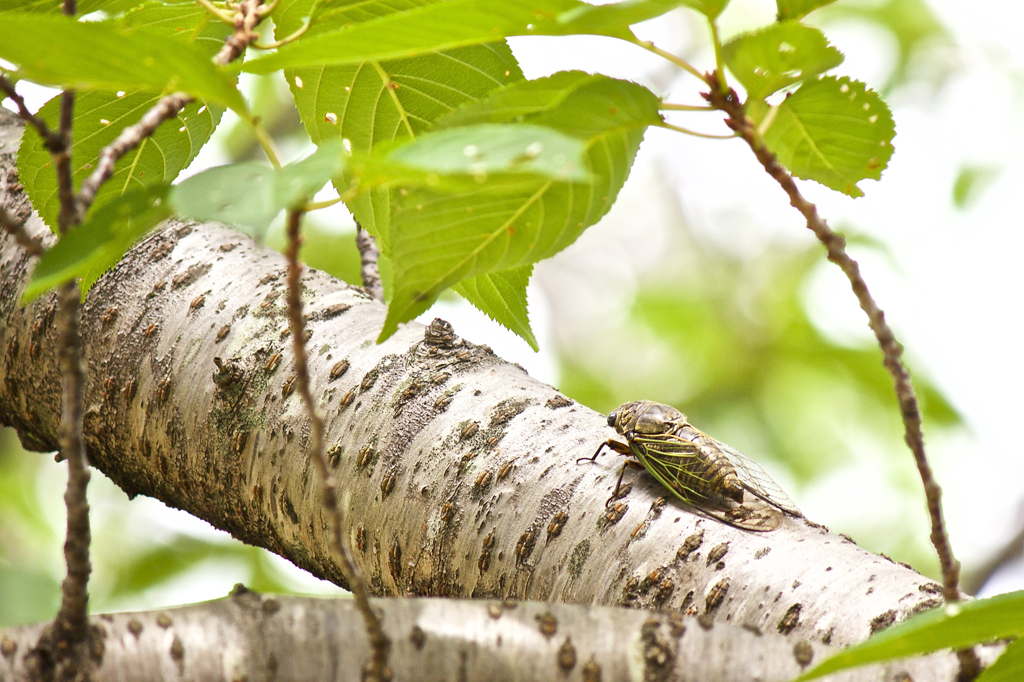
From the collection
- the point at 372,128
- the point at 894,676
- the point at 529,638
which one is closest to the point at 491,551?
the point at 529,638

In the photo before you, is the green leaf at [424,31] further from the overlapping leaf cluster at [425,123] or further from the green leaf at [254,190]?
the green leaf at [254,190]

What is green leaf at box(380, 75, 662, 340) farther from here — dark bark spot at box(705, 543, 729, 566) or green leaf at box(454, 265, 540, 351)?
dark bark spot at box(705, 543, 729, 566)

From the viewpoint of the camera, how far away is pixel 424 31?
65 cm

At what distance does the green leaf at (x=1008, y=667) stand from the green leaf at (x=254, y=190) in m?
0.61

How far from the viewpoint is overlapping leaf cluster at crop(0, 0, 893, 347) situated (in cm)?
49

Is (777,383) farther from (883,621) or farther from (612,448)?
(883,621)

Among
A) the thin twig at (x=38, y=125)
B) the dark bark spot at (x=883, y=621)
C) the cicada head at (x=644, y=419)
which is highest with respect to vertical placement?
the thin twig at (x=38, y=125)

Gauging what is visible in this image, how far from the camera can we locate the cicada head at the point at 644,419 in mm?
1122

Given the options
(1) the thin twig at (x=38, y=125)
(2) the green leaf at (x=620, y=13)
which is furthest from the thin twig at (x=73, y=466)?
(2) the green leaf at (x=620, y=13)

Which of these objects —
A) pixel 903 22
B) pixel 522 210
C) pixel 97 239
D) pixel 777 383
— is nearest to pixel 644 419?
pixel 522 210

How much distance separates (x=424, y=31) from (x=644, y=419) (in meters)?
0.69

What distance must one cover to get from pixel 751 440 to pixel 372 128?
336 centimetres

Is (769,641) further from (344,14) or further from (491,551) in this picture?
(344,14)

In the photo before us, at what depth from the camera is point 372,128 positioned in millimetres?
1081
